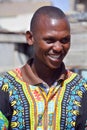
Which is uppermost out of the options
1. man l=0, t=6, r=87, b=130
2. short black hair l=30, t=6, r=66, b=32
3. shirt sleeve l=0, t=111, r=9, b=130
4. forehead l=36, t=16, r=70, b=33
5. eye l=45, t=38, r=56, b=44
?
short black hair l=30, t=6, r=66, b=32

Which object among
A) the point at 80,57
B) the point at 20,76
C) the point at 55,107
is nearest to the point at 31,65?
the point at 20,76

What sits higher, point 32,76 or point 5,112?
point 32,76

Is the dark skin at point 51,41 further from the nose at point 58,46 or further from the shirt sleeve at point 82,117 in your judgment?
the shirt sleeve at point 82,117

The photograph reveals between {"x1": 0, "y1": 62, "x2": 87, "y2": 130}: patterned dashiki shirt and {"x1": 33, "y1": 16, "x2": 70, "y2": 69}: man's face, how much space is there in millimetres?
156

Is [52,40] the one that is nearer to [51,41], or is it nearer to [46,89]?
[51,41]

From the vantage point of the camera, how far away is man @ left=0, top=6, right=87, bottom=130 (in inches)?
103

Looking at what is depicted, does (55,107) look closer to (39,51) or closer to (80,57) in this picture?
(39,51)

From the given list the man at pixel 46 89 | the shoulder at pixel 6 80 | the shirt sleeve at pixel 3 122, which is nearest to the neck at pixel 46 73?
the man at pixel 46 89

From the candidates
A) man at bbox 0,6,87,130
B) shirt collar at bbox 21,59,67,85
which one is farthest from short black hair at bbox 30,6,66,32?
shirt collar at bbox 21,59,67,85

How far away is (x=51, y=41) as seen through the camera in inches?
102

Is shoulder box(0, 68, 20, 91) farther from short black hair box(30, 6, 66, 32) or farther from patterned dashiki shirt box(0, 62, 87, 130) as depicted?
Result: short black hair box(30, 6, 66, 32)

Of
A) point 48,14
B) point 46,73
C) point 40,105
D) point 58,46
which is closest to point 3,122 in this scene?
point 40,105

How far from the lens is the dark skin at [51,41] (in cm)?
259

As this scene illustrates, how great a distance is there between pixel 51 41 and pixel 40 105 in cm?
34
